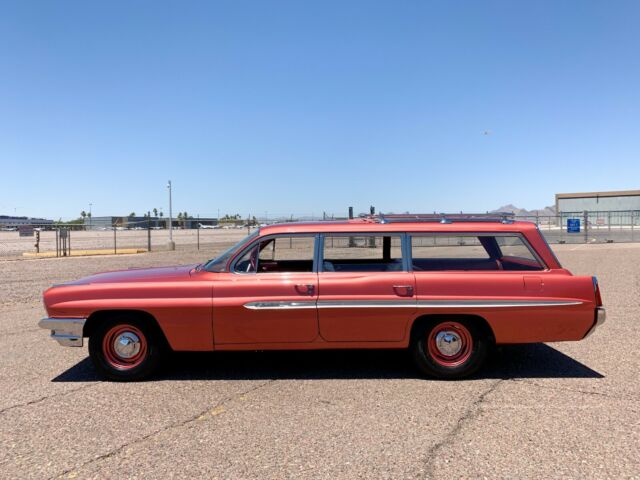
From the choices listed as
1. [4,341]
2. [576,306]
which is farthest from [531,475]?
[4,341]

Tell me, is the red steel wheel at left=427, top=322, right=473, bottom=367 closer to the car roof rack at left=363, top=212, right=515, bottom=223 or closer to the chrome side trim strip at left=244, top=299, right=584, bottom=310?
the chrome side trim strip at left=244, top=299, right=584, bottom=310

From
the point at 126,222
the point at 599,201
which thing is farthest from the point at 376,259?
the point at 599,201

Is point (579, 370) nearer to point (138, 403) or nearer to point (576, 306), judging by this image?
point (576, 306)

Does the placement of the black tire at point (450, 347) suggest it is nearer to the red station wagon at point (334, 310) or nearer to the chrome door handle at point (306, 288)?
the red station wagon at point (334, 310)

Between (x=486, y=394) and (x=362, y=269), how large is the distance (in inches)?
62.8

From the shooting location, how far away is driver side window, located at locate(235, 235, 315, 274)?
4.55 meters

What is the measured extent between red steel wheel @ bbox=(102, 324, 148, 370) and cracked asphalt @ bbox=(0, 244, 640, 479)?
0.82 feet

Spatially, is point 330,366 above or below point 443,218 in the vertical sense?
below

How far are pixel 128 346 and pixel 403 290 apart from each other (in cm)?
272

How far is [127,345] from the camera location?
442cm

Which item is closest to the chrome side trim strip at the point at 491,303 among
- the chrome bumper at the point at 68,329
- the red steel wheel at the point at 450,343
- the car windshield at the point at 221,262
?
the red steel wheel at the point at 450,343

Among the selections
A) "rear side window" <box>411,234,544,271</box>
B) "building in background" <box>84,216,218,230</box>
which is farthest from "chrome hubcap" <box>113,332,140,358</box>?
"building in background" <box>84,216,218,230</box>

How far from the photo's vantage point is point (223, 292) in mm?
4301

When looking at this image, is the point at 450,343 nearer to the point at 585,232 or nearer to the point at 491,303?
the point at 491,303
